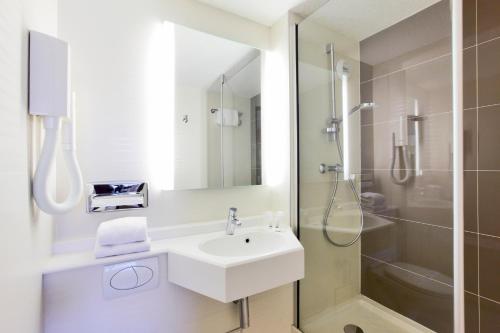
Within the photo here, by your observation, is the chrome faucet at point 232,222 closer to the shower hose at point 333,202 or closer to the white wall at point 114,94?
the white wall at point 114,94

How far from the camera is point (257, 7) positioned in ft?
5.07

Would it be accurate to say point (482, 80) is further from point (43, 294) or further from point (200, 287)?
point (43, 294)

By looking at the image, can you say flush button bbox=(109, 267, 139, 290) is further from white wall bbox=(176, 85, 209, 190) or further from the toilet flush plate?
white wall bbox=(176, 85, 209, 190)

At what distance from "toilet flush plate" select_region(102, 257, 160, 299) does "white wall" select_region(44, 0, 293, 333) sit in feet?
0.12

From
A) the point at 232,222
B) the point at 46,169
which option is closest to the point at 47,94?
the point at 46,169

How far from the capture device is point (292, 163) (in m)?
1.64

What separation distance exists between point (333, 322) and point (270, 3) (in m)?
2.10

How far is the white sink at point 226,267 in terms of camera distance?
3.24ft

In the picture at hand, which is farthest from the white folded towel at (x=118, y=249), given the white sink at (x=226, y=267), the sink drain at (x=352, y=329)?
the sink drain at (x=352, y=329)

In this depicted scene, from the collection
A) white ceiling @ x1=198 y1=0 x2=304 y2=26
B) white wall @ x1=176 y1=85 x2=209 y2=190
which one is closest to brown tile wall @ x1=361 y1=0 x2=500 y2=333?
white ceiling @ x1=198 y1=0 x2=304 y2=26

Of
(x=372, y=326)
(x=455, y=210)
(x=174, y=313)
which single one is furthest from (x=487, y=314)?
(x=174, y=313)

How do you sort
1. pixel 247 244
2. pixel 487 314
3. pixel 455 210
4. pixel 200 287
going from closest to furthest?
1. pixel 455 210
2. pixel 200 287
3. pixel 487 314
4. pixel 247 244

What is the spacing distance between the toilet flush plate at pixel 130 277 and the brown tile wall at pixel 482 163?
1694mm

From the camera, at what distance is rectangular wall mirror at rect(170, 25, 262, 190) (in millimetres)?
1424
